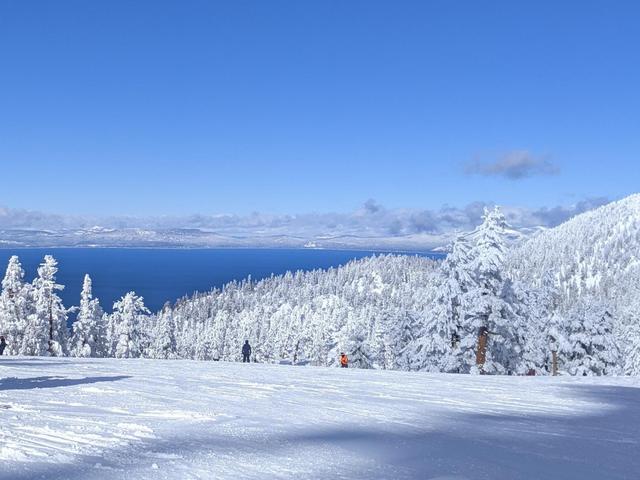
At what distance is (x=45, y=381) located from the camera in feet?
51.3

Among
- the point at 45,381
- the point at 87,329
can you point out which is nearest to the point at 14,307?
the point at 87,329

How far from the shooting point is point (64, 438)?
816 cm

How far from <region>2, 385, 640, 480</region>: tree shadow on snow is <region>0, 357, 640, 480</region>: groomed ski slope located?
1.0 inches

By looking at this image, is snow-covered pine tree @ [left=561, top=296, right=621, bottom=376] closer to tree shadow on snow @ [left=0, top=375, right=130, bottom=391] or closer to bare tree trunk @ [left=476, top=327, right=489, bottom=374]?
bare tree trunk @ [left=476, top=327, right=489, bottom=374]

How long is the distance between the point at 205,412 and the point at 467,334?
24273 millimetres

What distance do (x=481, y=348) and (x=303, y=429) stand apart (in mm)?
23736

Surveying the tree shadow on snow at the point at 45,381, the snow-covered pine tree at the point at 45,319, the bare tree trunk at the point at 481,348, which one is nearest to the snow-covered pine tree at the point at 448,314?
the bare tree trunk at the point at 481,348

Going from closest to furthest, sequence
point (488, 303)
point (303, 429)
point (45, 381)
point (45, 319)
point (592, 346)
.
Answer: point (303, 429) < point (45, 381) < point (488, 303) < point (592, 346) < point (45, 319)

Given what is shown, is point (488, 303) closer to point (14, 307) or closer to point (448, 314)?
point (448, 314)

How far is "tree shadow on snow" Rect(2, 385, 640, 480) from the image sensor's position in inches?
278

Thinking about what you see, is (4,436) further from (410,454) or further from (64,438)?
(410,454)

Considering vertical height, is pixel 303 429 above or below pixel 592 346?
above

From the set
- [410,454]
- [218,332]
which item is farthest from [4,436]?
[218,332]

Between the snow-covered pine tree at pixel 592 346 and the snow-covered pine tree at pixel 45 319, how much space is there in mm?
37915
